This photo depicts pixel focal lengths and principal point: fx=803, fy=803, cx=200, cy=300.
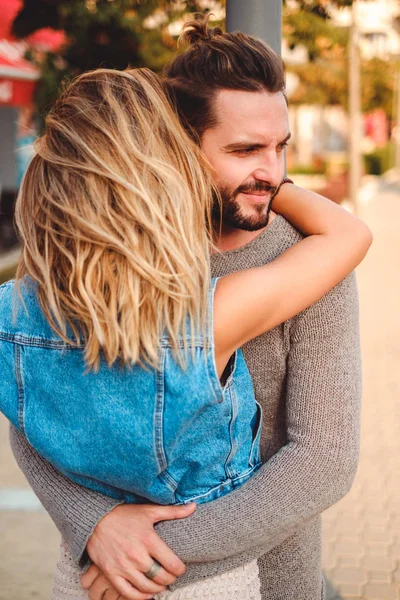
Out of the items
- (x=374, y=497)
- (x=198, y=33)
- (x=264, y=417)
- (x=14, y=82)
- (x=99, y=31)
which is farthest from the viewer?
(x=14, y=82)

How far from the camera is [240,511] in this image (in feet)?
5.04

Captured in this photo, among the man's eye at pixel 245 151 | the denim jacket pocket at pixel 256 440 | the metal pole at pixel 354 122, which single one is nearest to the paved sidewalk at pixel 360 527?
the denim jacket pocket at pixel 256 440

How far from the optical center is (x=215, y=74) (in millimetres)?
1803

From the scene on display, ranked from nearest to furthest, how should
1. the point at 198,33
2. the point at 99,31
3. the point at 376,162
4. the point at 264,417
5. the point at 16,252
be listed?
the point at 264,417, the point at 198,33, the point at 99,31, the point at 16,252, the point at 376,162

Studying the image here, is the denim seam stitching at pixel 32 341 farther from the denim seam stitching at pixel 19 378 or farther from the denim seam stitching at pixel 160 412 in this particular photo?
the denim seam stitching at pixel 160 412

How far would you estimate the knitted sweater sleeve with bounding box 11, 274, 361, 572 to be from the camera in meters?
1.54

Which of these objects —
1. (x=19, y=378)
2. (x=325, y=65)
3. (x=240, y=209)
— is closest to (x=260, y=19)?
(x=240, y=209)

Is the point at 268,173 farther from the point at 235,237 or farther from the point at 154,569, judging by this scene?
the point at 154,569

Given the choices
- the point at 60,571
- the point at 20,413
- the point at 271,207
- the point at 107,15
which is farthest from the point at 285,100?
the point at 107,15

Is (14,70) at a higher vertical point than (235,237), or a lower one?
lower

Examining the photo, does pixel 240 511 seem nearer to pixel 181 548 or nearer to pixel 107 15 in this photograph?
pixel 181 548

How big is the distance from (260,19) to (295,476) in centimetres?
124

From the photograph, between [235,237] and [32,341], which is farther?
[235,237]

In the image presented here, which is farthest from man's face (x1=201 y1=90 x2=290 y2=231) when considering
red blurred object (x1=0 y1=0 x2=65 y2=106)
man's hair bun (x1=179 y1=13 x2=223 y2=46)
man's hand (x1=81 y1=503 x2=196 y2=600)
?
red blurred object (x1=0 y1=0 x2=65 y2=106)
